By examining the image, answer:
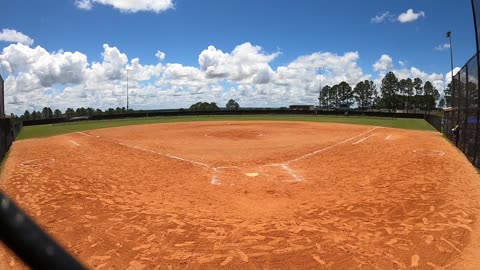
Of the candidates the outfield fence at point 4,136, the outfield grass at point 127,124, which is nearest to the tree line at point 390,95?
Result: the outfield grass at point 127,124

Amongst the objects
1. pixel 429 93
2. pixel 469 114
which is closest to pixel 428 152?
pixel 469 114

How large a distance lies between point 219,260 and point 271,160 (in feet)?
33.2

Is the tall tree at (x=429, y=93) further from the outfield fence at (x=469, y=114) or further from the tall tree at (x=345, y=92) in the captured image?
the outfield fence at (x=469, y=114)

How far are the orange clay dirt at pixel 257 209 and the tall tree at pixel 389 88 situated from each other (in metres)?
104

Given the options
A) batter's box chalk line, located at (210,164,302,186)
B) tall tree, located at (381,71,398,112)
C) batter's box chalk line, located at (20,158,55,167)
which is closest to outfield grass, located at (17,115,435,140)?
batter's box chalk line, located at (20,158,55,167)

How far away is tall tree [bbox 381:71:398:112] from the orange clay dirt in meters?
104

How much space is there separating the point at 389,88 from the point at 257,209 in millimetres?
114989

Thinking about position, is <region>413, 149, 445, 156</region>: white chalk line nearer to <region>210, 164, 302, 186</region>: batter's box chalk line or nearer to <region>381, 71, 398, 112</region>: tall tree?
<region>210, 164, 302, 186</region>: batter's box chalk line

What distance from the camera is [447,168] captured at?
13078 millimetres

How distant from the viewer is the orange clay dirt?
20.5ft

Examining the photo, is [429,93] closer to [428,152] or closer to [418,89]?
[418,89]

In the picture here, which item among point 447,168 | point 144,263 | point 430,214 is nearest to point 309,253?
point 144,263

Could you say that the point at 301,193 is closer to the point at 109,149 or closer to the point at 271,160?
the point at 271,160

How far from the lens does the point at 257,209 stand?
29.6ft
